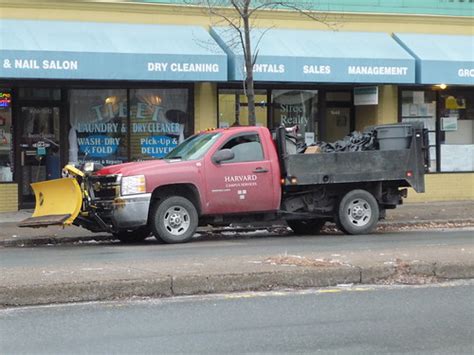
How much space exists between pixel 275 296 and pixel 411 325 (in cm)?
160

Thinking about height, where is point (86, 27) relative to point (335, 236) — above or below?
above

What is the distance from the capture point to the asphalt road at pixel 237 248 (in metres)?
9.38

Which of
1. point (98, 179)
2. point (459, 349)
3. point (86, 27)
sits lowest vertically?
point (459, 349)

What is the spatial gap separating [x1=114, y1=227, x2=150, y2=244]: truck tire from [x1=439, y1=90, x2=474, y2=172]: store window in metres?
10.2

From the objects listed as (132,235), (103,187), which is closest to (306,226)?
(132,235)

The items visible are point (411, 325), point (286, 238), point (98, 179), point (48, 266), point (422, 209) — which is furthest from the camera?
point (422, 209)

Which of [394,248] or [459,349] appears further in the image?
[394,248]

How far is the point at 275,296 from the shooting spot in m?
7.23

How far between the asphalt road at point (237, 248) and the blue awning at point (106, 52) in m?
4.40

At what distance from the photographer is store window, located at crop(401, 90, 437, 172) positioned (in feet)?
61.4

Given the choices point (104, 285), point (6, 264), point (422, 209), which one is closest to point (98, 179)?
point (6, 264)

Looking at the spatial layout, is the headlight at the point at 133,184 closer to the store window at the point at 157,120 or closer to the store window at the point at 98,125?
the store window at the point at 98,125

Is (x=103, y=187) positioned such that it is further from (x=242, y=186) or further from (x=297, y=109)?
(x=297, y=109)

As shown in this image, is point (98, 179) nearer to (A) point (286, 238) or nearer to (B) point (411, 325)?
(A) point (286, 238)
